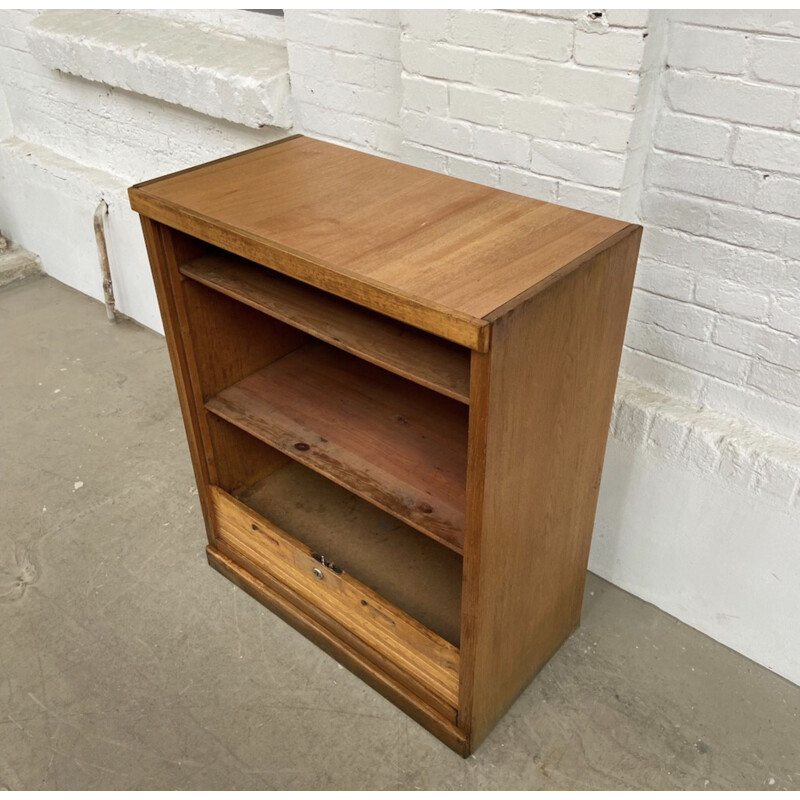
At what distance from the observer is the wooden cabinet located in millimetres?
1249

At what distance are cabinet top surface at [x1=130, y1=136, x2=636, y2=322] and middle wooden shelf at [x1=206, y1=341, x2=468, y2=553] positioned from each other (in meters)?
0.46

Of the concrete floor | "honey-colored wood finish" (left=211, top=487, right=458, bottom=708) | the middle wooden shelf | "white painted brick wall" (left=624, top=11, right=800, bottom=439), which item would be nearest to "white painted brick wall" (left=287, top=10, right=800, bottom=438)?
"white painted brick wall" (left=624, top=11, right=800, bottom=439)

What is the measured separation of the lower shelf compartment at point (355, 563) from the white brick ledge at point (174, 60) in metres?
1.02

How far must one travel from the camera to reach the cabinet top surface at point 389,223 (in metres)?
1.21

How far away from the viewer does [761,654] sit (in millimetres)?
1792

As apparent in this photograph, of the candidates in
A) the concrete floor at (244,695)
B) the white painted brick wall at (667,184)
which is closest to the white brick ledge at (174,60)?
the white painted brick wall at (667,184)

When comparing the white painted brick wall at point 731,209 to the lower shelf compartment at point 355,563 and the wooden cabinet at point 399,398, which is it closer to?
the wooden cabinet at point 399,398

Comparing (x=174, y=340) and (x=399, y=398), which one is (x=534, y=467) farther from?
(x=174, y=340)

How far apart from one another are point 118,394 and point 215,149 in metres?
0.89

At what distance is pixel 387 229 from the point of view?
1.39 m

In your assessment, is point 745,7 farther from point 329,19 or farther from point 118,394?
point 118,394

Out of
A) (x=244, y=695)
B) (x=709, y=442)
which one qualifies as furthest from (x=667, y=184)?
(x=244, y=695)

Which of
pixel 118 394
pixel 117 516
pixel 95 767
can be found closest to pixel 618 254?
pixel 95 767

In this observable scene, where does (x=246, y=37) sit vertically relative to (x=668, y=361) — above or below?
above
